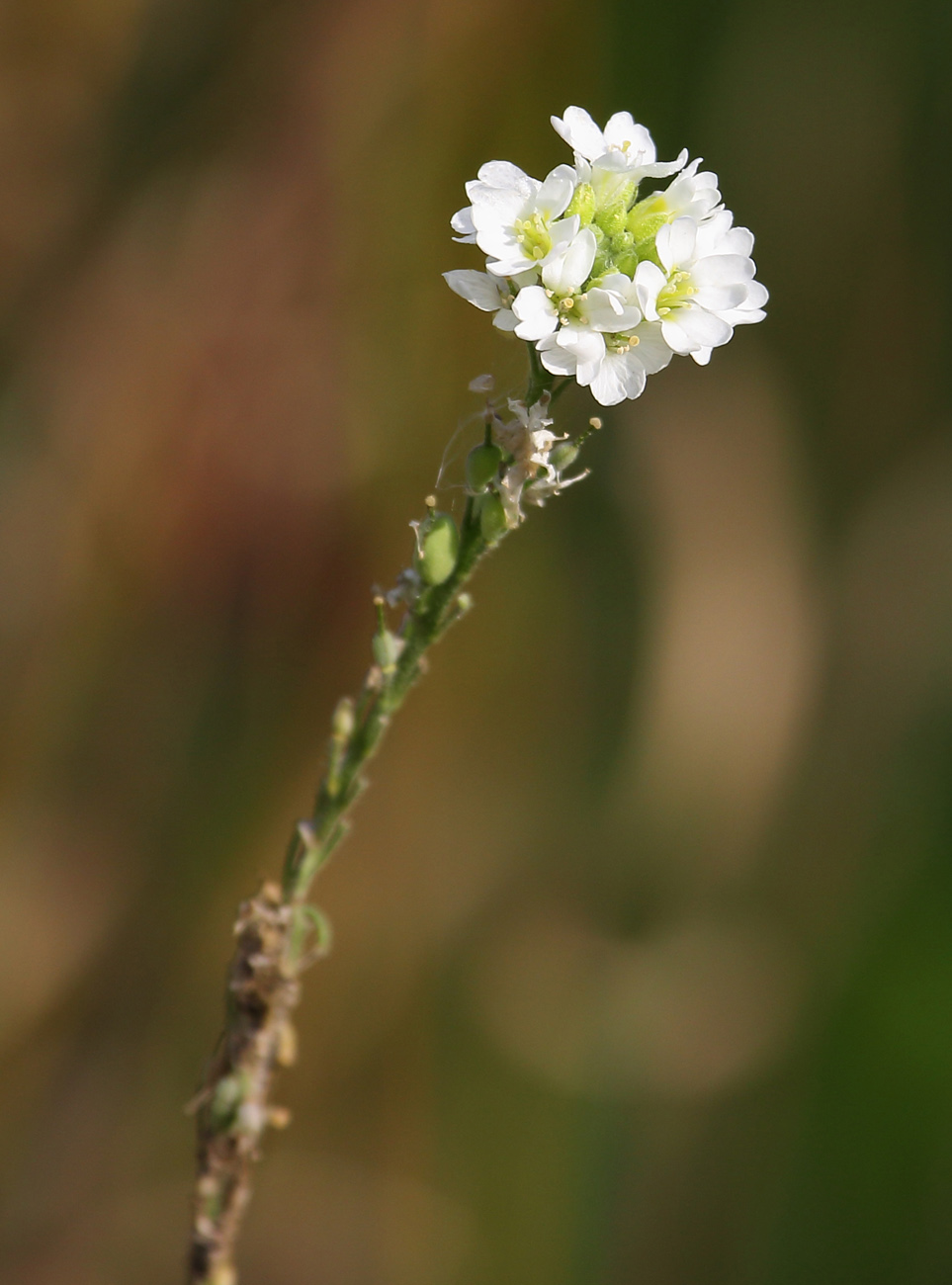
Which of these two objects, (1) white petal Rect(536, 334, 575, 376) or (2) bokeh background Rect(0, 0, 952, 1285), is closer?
(1) white petal Rect(536, 334, 575, 376)

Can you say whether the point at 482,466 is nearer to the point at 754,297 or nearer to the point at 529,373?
the point at 529,373

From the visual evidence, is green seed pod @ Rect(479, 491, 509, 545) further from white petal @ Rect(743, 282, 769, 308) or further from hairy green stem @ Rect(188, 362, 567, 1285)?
white petal @ Rect(743, 282, 769, 308)

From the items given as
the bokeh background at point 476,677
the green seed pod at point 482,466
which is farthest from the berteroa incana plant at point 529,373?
the bokeh background at point 476,677

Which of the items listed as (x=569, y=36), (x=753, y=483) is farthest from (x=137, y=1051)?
(x=569, y=36)

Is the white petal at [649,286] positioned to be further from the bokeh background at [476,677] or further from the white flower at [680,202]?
the bokeh background at [476,677]

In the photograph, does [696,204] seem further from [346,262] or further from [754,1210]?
[754,1210]

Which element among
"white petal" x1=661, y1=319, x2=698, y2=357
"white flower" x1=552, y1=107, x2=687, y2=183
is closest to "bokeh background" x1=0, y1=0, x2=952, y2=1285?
"white flower" x1=552, y1=107, x2=687, y2=183
